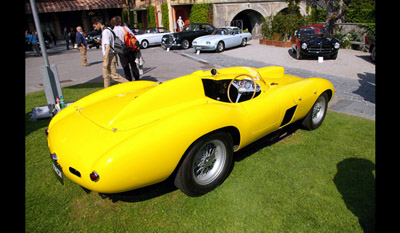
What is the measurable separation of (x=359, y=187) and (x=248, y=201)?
118 centimetres

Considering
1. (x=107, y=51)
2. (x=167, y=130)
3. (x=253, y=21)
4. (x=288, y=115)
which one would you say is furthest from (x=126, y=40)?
(x=253, y=21)

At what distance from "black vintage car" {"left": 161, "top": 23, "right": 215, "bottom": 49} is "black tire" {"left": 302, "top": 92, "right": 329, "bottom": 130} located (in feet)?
40.0

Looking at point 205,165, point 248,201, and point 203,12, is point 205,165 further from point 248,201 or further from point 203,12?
point 203,12

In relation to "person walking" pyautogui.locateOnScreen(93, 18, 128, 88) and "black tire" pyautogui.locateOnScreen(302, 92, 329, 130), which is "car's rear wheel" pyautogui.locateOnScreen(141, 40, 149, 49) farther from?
"black tire" pyautogui.locateOnScreen(302, 92, 329, 130)

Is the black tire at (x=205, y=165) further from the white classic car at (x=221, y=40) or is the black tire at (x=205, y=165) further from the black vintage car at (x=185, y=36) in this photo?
the black vintage car at (x=185, y=36)

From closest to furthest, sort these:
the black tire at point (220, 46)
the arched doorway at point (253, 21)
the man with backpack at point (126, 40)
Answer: the man with backpack at point (126, 40) < the black tire at point (220, 46) < the arched doorway at point (253, 21)

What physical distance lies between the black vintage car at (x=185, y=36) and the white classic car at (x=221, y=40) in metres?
1.73

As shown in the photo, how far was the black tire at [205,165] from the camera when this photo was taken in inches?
94.7

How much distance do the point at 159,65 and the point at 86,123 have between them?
28.3 ft

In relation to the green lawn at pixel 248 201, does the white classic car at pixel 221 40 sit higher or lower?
higher

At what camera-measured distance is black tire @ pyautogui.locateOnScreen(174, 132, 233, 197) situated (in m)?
2.41

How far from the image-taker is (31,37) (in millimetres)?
16422

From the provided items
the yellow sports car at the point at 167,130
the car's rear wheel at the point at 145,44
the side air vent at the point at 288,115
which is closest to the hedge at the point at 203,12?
the car's rear wheel at the point at 145,44

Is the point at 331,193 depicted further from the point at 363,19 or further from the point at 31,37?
the point at 363,19
